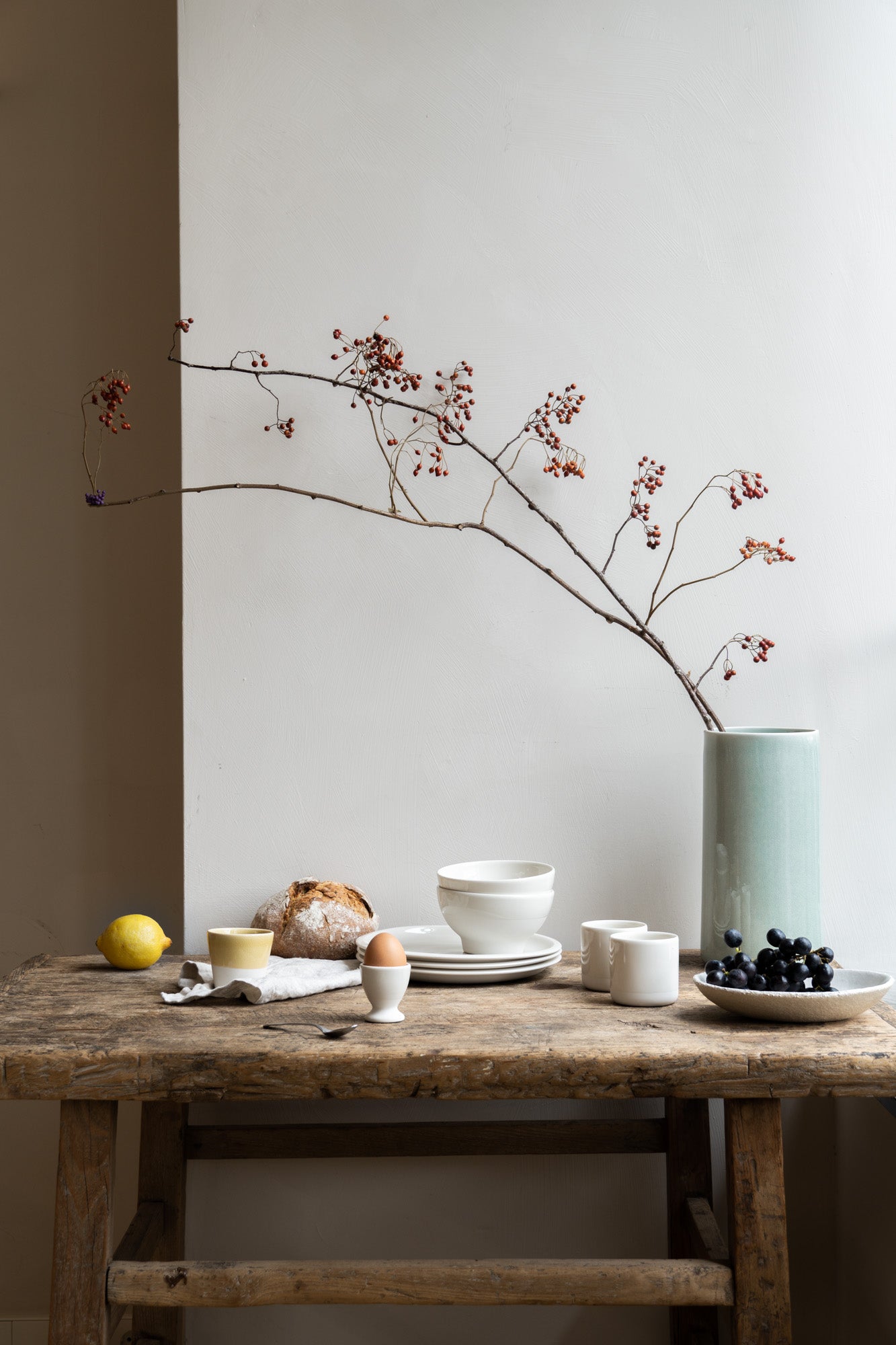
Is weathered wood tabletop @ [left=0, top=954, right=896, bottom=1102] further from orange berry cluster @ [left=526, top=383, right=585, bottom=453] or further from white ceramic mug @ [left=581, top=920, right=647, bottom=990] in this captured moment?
orange berry cluster @ [left=526, top=383, right=585, bottom=453]

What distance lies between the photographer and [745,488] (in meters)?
1.54

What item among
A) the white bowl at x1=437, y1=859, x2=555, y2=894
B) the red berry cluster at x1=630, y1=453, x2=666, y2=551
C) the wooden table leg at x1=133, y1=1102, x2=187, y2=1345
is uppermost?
the red berry cluster at x1=630, y1=453, x2=666, y2=551

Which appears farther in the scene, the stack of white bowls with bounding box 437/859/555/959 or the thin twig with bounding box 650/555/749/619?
the thin twig with bounding box 650/555/749/619

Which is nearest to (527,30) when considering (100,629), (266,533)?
(266,533)

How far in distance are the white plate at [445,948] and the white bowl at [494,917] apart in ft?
0.04

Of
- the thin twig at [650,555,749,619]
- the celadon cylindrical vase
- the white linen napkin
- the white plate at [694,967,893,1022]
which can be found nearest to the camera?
the white plate at [694,967,893,1022]

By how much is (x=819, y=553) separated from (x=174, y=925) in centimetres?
145

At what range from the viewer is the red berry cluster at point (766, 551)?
5.08 feet

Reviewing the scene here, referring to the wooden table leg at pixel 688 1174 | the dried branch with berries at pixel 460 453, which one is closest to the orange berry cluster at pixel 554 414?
the dried branch with berries at pixel 460 453

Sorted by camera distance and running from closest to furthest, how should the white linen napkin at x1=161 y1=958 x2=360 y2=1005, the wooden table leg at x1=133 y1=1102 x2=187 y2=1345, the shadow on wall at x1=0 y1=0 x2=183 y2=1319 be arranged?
the white linen napkin at x1=161 y1=958 x2=360 y2=1005, the wooden table leg at x1=133 y1=1102 x2=187 y2=1345, the shadow on wall at x1=0 y1=0 x2=183 y2=1319

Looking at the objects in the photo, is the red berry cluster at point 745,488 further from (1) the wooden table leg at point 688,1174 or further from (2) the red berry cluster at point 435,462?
(1) the wooden table leg at point 688,1174

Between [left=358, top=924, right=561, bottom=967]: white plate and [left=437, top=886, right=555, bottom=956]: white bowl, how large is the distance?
0.01 meters

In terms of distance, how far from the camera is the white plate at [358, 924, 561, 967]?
1398 millimetres

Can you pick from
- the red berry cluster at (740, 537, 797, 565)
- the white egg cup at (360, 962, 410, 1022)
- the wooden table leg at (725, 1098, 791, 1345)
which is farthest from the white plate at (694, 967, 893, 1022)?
the red berry cluster at (740, 537, 797, 565)
